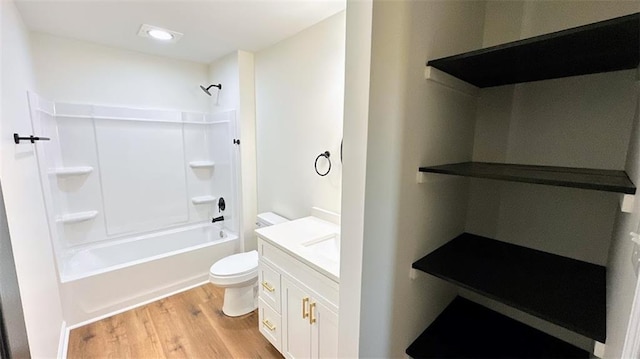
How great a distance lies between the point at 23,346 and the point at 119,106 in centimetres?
263

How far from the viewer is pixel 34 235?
5.17ft

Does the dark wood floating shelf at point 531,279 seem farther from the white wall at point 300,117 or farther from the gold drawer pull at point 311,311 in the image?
the white wall at point 300,117

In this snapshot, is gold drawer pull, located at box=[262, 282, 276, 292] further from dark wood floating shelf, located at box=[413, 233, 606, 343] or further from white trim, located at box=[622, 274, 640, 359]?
white trim, located at box=[622, 274, 640, 359]

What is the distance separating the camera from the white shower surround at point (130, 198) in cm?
235

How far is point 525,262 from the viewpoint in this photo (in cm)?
112

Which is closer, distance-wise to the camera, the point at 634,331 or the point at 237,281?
the point at 634,331

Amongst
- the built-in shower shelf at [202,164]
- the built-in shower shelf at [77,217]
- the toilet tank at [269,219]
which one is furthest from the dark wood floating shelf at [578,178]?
the built-in shower shelf at [77,217]

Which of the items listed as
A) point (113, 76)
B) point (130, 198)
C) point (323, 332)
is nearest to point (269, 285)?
point (323, 332)

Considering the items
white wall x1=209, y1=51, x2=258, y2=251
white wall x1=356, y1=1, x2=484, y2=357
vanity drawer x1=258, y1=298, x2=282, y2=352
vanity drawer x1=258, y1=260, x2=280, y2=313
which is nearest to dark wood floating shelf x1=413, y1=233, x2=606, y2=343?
white wall x1=356, y1=1, x2=484, y2=357

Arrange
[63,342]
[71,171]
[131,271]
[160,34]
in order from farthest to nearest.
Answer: [71,171]
[131,271]
[160,34]
[63,342]

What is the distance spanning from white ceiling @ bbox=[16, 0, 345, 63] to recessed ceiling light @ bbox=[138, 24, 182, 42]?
0.18 feet

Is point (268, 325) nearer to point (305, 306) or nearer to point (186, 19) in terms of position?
point (305, 306)

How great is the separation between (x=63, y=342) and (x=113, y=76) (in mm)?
2368

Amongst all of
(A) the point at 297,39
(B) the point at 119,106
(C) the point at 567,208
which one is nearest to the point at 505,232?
(C) the point at 567,208
